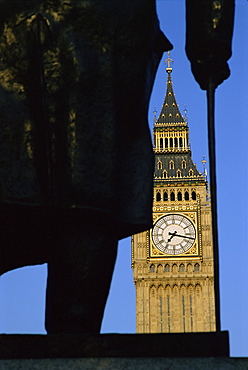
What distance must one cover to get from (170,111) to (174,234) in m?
11.5

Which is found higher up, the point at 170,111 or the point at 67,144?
the point at 170,111

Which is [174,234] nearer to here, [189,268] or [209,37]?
[189,268]

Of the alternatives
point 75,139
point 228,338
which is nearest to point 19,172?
point 75,139

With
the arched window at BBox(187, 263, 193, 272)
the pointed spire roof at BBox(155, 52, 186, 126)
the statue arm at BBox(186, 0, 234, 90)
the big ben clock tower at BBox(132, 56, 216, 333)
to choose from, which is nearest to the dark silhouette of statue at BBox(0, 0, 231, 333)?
the statue arm at BBox(186, 0, 234, 90)

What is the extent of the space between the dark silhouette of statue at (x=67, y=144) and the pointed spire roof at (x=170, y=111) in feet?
209

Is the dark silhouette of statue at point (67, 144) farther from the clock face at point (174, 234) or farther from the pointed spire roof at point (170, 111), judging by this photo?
the pointed spire roof at point (170, 111)

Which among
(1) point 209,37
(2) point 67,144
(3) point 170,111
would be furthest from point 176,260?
(2) point 67,144

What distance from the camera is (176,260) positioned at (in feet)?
→ 206

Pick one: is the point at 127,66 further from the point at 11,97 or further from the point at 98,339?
the point at 98,339

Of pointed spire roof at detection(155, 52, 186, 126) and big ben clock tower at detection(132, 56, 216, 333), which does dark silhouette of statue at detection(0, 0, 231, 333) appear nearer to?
big ben clock tower at detection(132, 56, 216, 333)

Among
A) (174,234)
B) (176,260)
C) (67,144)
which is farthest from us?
(176,260)

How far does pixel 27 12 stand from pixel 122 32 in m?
0.37

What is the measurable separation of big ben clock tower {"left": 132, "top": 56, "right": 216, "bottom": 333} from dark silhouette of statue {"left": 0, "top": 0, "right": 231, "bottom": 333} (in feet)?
192

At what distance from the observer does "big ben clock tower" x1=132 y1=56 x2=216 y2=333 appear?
62.3 metres
